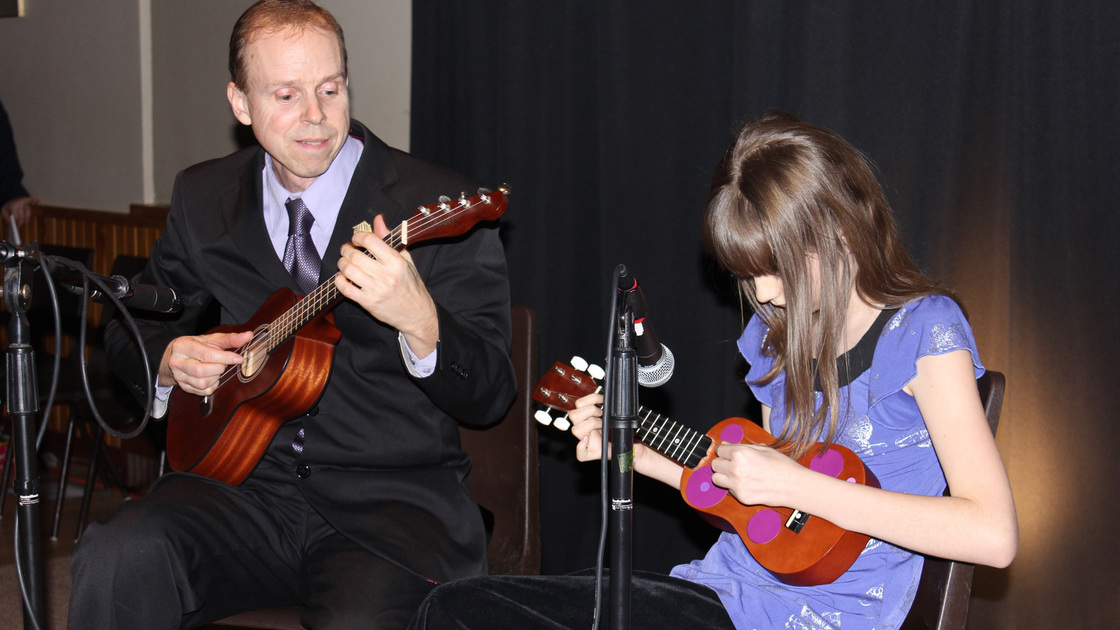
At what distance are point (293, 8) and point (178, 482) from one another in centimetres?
100

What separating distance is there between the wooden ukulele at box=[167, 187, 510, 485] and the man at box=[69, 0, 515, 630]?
0.13 feet

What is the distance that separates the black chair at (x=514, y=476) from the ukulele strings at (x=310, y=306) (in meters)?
0.53

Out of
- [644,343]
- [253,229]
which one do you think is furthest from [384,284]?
[253,229]

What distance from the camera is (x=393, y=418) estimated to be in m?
2.01

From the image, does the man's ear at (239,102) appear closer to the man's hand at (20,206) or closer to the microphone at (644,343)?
the microphone at (644,343)

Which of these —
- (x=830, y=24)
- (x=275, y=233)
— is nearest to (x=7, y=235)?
(x=275, y=233)

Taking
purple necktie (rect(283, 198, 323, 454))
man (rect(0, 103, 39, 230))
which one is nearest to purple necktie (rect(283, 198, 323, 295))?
purple necktie (rect(283, 198, 323, 454))

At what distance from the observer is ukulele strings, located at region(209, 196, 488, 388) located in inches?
71.2

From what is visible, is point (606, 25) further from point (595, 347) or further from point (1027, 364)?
point (1027, 364)

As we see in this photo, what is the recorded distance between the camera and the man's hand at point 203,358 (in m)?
1.95

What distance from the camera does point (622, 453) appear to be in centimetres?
134

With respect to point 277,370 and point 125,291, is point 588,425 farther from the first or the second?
point 125,291

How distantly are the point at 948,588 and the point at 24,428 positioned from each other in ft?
4.89

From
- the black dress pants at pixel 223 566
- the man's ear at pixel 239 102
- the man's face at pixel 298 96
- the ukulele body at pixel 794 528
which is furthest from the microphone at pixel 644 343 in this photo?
the man's ear at pixel 239 102
